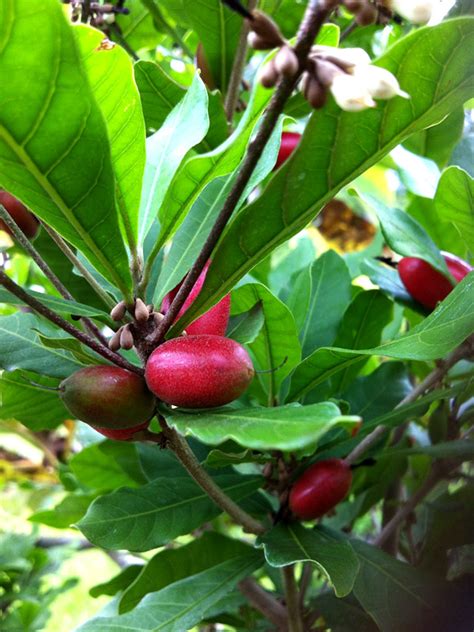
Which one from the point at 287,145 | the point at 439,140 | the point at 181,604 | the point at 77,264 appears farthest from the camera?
the point at 439,140

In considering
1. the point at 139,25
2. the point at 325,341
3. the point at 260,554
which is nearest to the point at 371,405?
the point at 325,341

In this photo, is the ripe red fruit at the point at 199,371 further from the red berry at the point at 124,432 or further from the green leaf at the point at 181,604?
the green leaf at the point at 181,604

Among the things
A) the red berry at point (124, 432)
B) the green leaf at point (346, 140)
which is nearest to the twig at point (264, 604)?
the red berry at point (124, 432)

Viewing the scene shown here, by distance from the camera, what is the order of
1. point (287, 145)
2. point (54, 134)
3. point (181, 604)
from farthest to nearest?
1. point (287, 145)
2. point (181, 604)
3. point (54, 134)

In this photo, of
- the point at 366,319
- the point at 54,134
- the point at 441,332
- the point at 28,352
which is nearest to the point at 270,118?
A: the point at 54,134

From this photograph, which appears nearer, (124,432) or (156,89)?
(124,432)

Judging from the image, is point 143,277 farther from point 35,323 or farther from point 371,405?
point 371,405

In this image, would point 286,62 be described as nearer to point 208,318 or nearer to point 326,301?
point 208,318
